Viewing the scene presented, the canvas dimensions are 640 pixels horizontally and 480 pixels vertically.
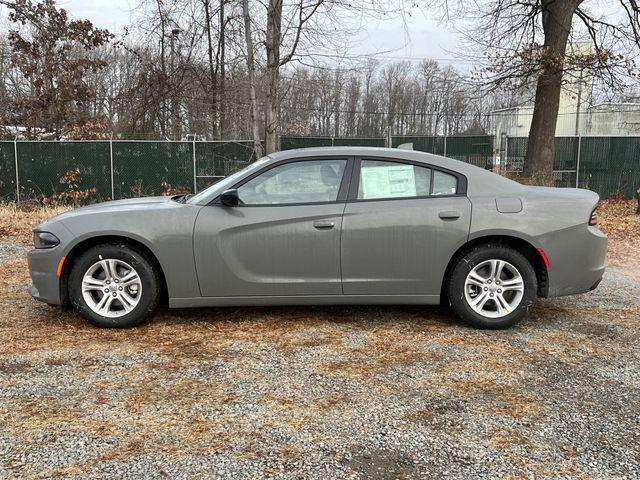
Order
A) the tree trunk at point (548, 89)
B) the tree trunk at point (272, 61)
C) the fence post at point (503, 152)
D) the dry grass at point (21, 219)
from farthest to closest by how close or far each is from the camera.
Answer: the fence post at point (503, 152) → the tree trunk at point (548, 89) → the tree trunk at point (272, 61) → the dry grass at point (21, 219)

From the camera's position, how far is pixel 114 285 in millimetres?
4625

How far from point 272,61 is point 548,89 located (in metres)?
7.40

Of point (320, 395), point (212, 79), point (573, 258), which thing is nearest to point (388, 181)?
point (573, 258)

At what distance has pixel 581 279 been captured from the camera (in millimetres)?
4676

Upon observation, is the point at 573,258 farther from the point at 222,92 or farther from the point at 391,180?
the point at 222,92

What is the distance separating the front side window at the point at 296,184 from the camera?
4691mm

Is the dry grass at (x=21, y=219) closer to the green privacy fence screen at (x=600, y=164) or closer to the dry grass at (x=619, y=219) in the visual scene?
the dry grass at (x=619, y=219)

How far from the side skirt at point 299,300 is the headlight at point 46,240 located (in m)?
1.08

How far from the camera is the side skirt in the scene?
15.2 ft

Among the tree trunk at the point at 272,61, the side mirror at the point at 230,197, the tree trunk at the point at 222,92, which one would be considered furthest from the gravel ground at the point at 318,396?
the tree trunk at the point at 222,92

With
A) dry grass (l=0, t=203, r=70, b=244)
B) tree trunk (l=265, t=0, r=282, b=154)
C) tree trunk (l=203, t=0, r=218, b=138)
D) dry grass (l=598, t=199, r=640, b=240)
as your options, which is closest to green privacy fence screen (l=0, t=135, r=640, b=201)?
dry grass (l=0, t=203, r=70, b=244)

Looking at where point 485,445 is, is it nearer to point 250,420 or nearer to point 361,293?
point 250,420

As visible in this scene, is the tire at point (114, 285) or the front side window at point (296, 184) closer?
the tire at point (114, 285)

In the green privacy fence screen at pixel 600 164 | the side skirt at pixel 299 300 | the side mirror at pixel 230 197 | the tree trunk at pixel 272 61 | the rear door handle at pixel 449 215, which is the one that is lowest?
the side skirt at pixel 299 300
